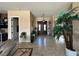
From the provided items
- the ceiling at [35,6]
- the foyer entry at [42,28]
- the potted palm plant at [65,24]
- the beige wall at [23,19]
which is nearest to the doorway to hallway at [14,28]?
the beige wall at [23,19]

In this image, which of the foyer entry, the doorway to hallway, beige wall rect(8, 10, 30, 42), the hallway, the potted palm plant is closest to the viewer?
the potted palm plant

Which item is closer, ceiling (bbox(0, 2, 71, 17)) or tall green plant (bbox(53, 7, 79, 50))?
tall green plant (bbox(53, 7, 79, 50))

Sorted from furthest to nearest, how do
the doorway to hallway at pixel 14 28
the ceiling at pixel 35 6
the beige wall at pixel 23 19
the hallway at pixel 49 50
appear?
the doorway to hallway at pixel 14 28 → the beige wall at pixel 23 19 → the ceiling at pixel 35 6 → the hallway at pixel 49 50

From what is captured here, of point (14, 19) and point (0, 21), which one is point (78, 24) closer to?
point (14, 19)

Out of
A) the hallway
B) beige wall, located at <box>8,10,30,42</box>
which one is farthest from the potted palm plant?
beige wall, located at <box>8,10,30,42</box>

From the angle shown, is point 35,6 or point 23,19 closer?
point 35,6

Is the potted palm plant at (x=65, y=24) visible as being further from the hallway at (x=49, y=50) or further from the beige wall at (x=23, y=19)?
the beige wall at (x=23, y=19)

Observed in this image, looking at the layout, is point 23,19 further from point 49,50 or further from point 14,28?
point 49,50

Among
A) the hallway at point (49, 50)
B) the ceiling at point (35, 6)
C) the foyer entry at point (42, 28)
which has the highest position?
the ceiling at point (35, 6)

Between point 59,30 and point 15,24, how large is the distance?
628cm

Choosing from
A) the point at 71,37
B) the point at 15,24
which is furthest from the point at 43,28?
the point at 71,37

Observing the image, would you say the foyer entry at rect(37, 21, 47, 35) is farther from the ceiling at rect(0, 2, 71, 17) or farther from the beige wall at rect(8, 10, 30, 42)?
the ceiling at rect(0, 2, 71, 17)

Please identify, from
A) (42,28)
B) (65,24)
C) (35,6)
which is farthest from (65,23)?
(42,28)

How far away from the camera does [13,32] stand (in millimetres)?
9914
